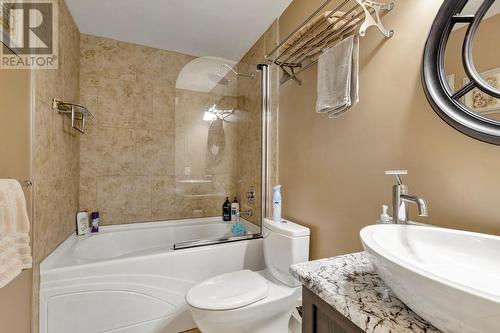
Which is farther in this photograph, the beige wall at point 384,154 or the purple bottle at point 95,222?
the purple bottle at point 95,222

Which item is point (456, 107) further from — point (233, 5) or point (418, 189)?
point (233, 5)

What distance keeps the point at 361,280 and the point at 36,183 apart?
5.77 ft

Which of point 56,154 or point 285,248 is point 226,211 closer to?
point 285,248

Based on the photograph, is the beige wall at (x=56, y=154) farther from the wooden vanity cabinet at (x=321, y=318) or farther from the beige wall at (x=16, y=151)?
the wooden vanity cabinet at (x=321, y=318)

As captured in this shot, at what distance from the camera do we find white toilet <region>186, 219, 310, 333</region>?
1.24 meters

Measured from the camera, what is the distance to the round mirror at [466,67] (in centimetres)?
73

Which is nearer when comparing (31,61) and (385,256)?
(385,256)

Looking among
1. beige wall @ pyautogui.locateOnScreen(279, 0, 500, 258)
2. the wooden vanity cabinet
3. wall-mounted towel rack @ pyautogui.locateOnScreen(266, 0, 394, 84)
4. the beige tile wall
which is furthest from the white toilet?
wall-mounted towel rack @ pyautogui.locateOnScreen(266, 0, 394, 84)

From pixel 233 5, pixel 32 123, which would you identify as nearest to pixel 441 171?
pixel 233 5

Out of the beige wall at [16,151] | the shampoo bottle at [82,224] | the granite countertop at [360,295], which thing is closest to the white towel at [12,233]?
the beige wall at [16,151]

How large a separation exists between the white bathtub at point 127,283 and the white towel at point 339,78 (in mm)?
1315

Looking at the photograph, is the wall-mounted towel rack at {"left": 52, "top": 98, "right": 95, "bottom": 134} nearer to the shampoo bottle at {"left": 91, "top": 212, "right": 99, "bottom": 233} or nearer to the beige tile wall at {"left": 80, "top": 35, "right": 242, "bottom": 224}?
the beige tile wall at {"left": 80, "top": 35, "right": 242, "bottom": 224}

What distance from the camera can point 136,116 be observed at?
2.44 metres

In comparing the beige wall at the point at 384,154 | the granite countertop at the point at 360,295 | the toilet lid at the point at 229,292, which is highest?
the beige wall at the point at 384,154
